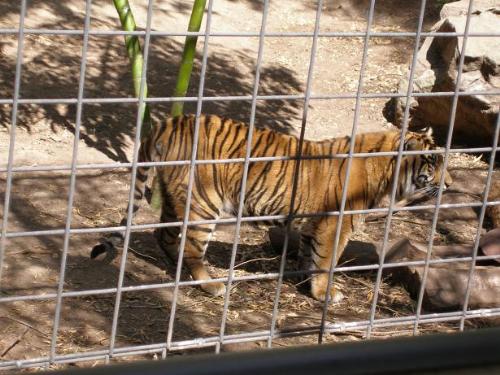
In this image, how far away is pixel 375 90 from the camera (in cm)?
900

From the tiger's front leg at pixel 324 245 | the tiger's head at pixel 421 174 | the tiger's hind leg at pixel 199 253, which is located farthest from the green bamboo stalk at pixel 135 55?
the tiger's head at pixel 421 174

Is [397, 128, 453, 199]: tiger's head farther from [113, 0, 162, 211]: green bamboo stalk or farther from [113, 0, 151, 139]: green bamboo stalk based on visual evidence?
[113, 0, 151, 139]: green bamboo stalk

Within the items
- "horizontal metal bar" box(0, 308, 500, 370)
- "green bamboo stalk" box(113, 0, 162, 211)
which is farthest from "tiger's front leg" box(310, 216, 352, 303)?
"horizontal metal bar" box(0, 308, 500, 370)

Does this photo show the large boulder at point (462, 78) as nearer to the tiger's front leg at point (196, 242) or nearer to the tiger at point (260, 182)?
the tiger at point (260, 182)

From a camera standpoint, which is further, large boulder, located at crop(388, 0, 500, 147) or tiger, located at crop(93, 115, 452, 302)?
large boulder, located at crop(388, 0, 500, 147)

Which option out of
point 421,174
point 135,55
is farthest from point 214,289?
point 135,55

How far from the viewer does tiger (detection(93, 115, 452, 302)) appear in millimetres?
4941

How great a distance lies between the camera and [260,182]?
506cm

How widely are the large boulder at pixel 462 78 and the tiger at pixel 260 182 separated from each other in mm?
2469

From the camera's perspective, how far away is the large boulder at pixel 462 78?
7.51m

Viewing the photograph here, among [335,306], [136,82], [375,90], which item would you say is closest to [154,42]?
[375,90]

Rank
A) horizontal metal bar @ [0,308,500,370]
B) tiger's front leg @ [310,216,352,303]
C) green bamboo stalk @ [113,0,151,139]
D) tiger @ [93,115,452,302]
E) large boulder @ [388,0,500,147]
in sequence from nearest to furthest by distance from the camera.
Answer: horizontal metal bar @ [0,308,500,370] → tiger @ [93,115,452,302] → tiger's front leg @ [310,216,352,303] → green bamboo stalk @ [113,0,151,139] → large boulder @ [388,0,500,147]

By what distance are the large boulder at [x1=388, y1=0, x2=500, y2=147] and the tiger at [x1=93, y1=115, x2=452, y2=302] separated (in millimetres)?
2469

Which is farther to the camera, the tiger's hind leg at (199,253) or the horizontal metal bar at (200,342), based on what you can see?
the tiger's hind leg at (199,253)
